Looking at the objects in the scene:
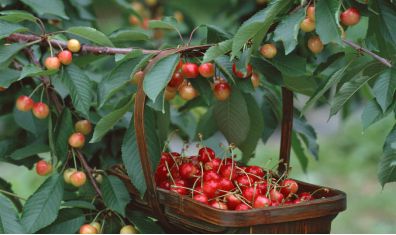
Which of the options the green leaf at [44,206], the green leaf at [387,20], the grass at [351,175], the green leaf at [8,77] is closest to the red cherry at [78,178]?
the green leaf at [44,206]

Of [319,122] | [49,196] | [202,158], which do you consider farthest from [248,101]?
[319,122]

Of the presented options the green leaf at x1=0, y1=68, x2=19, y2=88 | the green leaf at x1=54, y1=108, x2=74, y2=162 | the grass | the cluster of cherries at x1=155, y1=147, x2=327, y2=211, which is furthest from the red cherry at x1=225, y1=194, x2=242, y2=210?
the grass

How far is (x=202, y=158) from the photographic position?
4.25ft

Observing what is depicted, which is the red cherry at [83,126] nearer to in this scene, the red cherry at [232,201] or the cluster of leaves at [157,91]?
the cluster of leaves at [157,91]

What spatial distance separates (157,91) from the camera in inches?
45.0

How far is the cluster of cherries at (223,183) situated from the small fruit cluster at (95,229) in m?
0.10

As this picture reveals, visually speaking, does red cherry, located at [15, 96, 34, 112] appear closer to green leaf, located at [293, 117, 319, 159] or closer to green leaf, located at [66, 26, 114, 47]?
green leaf, located at [66, 26, 114, 47]

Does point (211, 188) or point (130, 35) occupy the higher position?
point (130, 35)

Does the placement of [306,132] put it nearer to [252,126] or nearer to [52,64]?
[252,126]

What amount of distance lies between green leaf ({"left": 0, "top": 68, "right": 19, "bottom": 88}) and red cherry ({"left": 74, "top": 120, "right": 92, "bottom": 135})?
163mm

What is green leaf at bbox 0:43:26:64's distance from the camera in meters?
1.32

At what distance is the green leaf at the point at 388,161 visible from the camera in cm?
114

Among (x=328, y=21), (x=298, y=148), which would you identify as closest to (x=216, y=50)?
(x=328, y=21)

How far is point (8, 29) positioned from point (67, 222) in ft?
1.31
